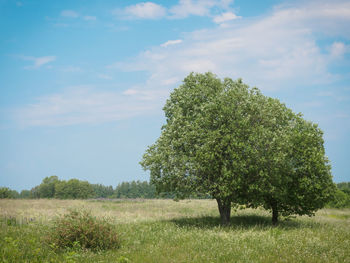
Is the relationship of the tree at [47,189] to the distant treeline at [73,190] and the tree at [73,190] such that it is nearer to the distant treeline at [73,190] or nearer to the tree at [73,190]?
the distant treeline at [73,190]

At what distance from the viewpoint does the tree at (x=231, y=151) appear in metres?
24.0

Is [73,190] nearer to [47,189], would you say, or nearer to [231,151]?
[47,189]

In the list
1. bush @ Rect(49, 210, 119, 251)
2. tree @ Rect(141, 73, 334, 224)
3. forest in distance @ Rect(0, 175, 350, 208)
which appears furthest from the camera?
forest in distance @ Rect(0, 175, 350, 208)

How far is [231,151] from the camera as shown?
76.5ft

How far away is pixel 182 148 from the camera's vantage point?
84.5 ft

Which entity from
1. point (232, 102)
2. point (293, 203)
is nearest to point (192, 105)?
point (232, 102)

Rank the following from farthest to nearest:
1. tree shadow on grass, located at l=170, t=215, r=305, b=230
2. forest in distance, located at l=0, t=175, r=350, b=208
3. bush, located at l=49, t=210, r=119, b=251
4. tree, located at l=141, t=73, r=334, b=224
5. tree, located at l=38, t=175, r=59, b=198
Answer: tree, located at l=38, t=175, r=59, b=198 → forest in distance, located at l=0, t=175, r=350, b=208 → tree shadow on grass, located at l=170, t=215, r=305, b=230 → tree, located at l=141, t=73, r=334, b=224 → bush, located at l=49, t=210, r=119, b=251

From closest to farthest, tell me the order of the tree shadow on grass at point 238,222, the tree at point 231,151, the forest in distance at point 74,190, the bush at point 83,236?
the bush at point 83,236, the tree at point 231,151, the tree shadow on grass at point 238,222, the forest in distance at point 74,190

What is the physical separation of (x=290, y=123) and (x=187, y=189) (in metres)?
11.9

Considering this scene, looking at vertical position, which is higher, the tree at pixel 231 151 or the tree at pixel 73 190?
the tree at pixel 231 151

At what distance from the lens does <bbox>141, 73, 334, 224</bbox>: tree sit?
24.0m

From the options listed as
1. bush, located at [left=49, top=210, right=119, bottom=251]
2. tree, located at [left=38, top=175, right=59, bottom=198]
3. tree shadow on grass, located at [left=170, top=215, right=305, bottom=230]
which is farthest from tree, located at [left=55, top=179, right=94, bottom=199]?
bush, located at [left=49, top=210, right=119, bottom=251]

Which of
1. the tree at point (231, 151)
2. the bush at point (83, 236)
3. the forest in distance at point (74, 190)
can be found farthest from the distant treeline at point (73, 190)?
the bush at point (83, 236)

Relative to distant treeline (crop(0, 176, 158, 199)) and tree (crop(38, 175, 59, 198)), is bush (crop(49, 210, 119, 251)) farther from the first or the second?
tree (crop(38, 175, 59, 198))
